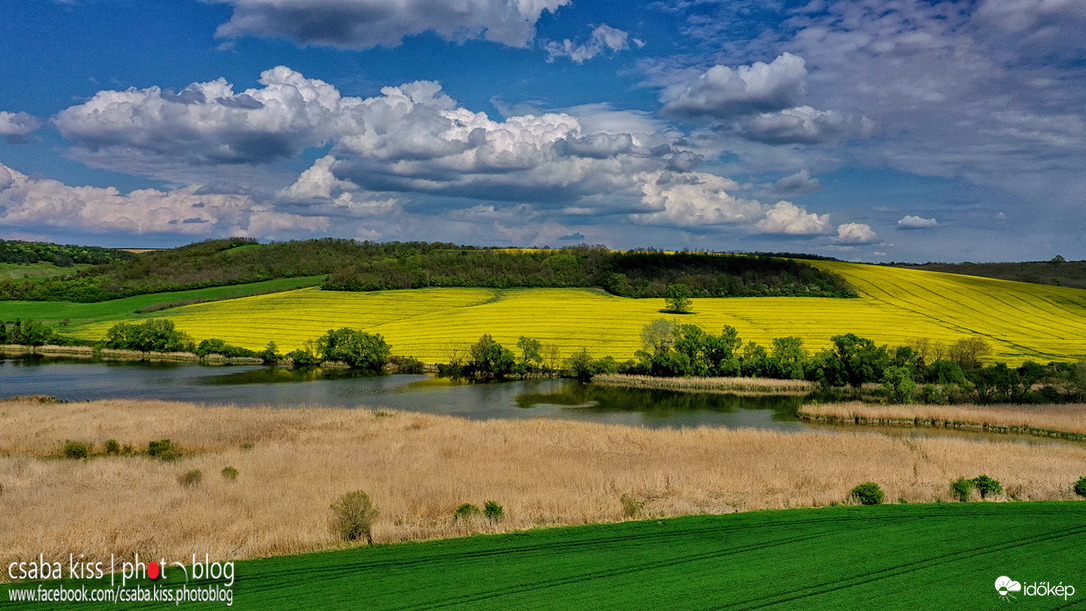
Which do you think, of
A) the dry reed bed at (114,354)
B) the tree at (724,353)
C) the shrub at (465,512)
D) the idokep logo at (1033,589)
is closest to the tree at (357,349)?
the dry reed bed at (114,354)

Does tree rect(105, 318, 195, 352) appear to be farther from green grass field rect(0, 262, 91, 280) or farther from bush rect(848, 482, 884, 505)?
bush rect(848, 482, 884, 505)

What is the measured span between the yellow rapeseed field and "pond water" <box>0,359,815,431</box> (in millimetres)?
9721

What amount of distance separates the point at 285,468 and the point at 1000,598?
19077 millimetres

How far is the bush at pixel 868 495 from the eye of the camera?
16953 mm

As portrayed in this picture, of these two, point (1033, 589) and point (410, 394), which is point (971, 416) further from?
point (410, 394)

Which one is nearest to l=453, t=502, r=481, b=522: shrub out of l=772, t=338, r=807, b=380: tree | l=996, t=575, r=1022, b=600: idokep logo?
l=996, t=575, r=1022, b=600: idokep logo

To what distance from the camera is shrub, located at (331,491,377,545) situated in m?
13.9

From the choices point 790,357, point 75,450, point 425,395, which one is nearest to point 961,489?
point 75,450

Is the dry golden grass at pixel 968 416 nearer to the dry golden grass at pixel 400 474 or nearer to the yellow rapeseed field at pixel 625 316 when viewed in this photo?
the dry golden grass at pixel 400 474

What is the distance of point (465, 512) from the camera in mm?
15164

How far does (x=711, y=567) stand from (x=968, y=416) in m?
35.1

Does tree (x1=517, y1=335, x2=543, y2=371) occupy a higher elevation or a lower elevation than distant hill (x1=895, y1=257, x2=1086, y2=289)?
lower

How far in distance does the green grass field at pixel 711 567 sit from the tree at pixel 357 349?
179ft

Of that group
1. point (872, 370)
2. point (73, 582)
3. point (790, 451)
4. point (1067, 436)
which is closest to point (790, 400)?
point (872, 370)
